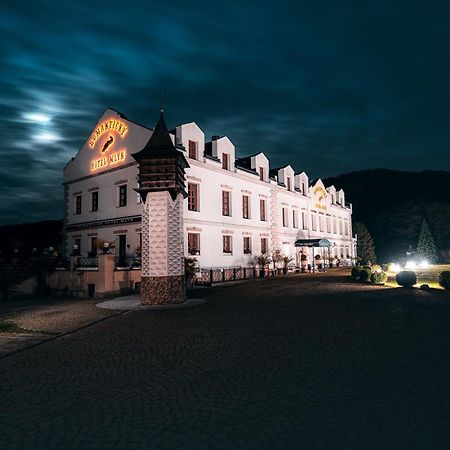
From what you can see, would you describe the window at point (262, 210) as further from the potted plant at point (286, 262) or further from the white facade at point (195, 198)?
the potted plant at point (286, 262)

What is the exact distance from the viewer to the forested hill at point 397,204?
6875cm

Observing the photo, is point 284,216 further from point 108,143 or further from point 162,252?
point 162,252

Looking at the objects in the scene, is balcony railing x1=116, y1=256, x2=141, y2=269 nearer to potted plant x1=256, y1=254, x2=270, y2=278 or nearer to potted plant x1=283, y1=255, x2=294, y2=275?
potted plant x1=256, y1=254, x2=270, y2=278

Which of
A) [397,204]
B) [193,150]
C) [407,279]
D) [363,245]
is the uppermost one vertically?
[397,204]

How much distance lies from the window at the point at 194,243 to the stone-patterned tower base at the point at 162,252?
30.9 feet

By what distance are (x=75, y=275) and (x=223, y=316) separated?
40.8 ft

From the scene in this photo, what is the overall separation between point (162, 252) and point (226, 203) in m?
14.4

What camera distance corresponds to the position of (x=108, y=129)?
2703cm

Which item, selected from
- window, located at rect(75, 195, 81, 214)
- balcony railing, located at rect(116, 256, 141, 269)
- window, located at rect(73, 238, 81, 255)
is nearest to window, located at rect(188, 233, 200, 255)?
balcony railing, located at rect(116, 256, 141, 269)

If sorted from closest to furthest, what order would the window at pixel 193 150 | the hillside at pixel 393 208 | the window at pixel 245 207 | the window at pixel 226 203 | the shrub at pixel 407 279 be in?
the shrub at pixel 407 279 < the window at pixel 193 150 < the window at pixel 226 203 < the window at pixel 245 207 < the hillside at pixel 393 208

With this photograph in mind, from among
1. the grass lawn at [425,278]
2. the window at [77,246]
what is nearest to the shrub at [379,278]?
the grass lawn at [425,278]

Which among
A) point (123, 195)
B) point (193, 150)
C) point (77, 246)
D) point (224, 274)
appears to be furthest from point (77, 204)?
point (224, 274)

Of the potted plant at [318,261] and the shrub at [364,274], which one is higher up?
the potted plant at [318,261]

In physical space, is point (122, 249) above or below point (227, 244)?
below
